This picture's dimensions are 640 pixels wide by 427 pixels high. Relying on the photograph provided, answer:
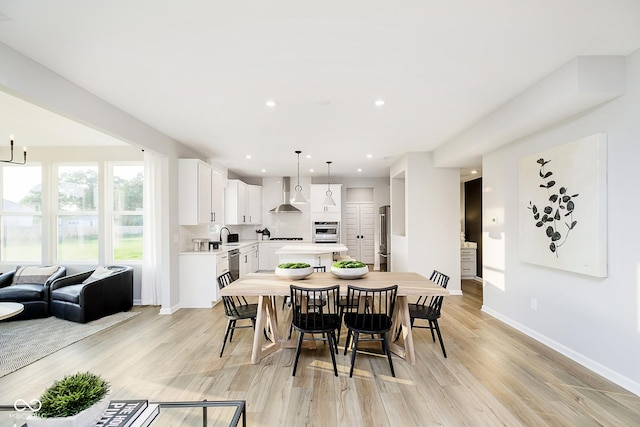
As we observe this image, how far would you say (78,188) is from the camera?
5.54 meters

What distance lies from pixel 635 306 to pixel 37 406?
3859 millimetres

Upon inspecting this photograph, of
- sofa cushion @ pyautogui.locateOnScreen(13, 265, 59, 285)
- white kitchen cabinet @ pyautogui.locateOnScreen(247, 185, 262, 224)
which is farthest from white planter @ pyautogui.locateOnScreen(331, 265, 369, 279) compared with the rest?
white kitchen cabinet @ pyautogui.locateOnScreen(247, 185, 262, 224)

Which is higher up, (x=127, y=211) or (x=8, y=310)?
(x=127, y=211)

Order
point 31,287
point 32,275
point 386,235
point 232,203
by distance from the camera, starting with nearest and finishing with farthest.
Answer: point 31,287, point 32,275, point 232,203, point 386,235

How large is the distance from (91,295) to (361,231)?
6.70 meters

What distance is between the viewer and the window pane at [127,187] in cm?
555

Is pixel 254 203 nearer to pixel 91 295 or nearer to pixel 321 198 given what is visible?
pixel 321 198

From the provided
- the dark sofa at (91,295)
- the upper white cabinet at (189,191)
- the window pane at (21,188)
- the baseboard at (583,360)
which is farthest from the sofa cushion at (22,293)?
the baseboard at (583,360)

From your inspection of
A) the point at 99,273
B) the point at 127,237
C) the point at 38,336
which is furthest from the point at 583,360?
the point at 127,237

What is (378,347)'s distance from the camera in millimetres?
3518

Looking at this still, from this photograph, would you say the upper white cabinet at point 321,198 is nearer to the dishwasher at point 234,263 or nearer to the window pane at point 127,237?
the dishwasher at point 234,263

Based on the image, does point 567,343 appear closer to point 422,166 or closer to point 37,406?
point 422,166

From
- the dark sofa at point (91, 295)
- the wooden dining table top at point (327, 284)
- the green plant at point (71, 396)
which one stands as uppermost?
the green plant at point (71, 396)

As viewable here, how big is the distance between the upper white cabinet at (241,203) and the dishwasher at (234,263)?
1.38 m
